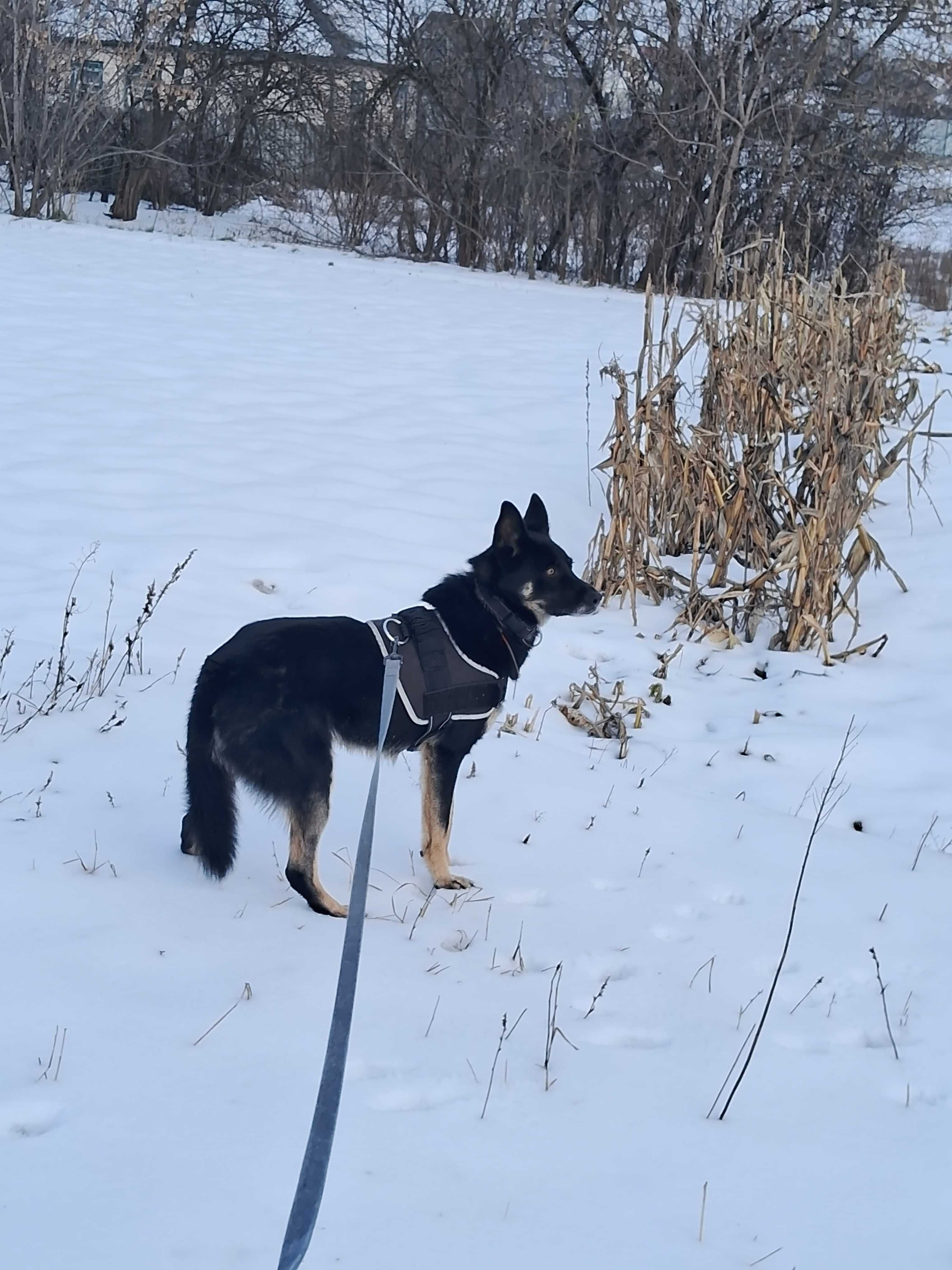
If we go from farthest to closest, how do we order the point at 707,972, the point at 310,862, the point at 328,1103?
the point at 310,862 → the point at 707,972 → the point at 328,1103

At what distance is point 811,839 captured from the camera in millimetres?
2916

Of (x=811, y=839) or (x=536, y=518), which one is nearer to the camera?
(x=811, y=839)

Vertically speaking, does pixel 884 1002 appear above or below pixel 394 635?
below

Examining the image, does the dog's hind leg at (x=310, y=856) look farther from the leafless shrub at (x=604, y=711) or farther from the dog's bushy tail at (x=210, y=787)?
the leafless shrub at (x=604, y=711)

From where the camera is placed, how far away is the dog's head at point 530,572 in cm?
371

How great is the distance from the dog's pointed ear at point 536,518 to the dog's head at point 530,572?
19mm

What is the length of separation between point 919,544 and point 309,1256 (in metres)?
6.16

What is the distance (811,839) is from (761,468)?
3418 mm

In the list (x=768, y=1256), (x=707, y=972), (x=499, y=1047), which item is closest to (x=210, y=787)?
(x=499, y=1047)

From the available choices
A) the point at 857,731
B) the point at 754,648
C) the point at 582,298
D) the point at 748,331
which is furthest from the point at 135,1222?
the point at 582,298

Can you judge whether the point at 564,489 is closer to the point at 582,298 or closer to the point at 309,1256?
the point at 309,1256

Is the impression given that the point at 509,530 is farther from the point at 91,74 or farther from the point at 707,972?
the point at 91,74

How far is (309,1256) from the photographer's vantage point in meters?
1.91

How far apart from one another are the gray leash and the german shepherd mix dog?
0.93 metres
